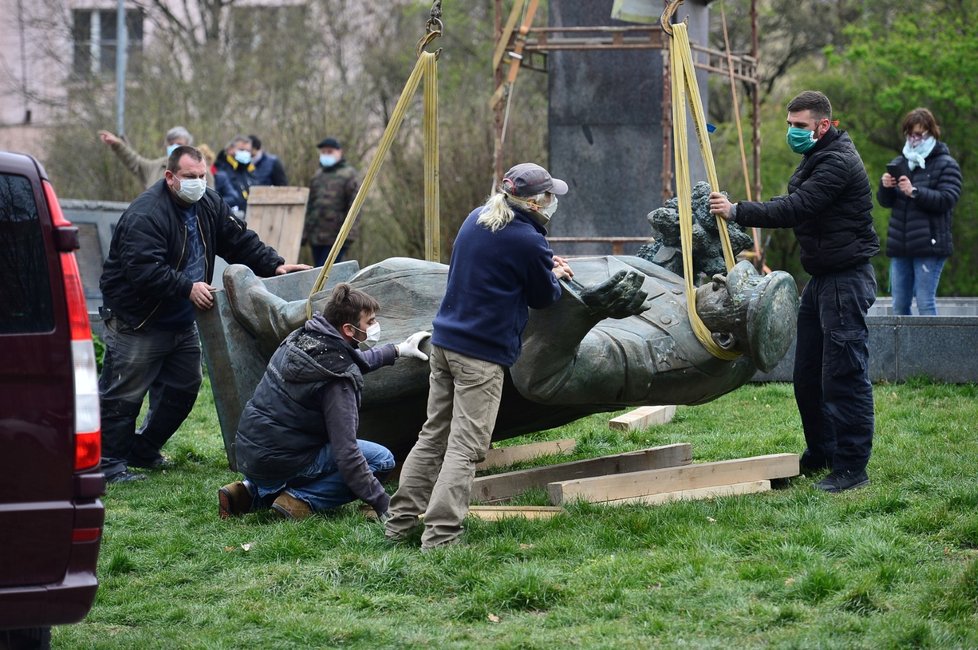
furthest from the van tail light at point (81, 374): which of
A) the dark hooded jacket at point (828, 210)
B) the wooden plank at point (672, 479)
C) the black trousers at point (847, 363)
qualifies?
the black trousers at point (847, 363)

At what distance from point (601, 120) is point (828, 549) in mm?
8770

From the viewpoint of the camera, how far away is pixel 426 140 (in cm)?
720

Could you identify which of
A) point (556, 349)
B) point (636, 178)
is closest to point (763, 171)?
point (636, 178)

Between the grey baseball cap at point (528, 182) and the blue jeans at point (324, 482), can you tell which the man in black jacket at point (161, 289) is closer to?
the blue jeans at point (324, 482)

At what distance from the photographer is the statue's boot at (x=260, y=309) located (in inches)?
277

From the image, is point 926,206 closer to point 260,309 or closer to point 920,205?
point 920,205

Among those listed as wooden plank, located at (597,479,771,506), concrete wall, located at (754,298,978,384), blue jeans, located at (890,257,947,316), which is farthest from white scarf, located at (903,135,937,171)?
wooden plank, located at (597,479,771,506)

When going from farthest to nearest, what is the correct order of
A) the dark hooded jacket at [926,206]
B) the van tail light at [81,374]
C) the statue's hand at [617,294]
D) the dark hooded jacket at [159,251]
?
the dark hooded jacket at [926,206] < the dark hooded jacket at [159,251] < the statue's hand at [617,294] < the van tail light at [81,374]

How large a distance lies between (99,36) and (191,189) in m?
21.4

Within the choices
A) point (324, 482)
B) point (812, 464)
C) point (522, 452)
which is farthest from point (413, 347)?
point (812, 464)

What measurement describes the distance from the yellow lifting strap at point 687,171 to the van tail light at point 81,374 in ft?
10.1

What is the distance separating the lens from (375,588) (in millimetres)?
5301

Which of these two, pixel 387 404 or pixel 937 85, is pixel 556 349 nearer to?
pixel 387 404

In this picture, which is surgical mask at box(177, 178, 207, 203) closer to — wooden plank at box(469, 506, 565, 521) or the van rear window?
wooden plank at box(469, 506, 565, 521)
